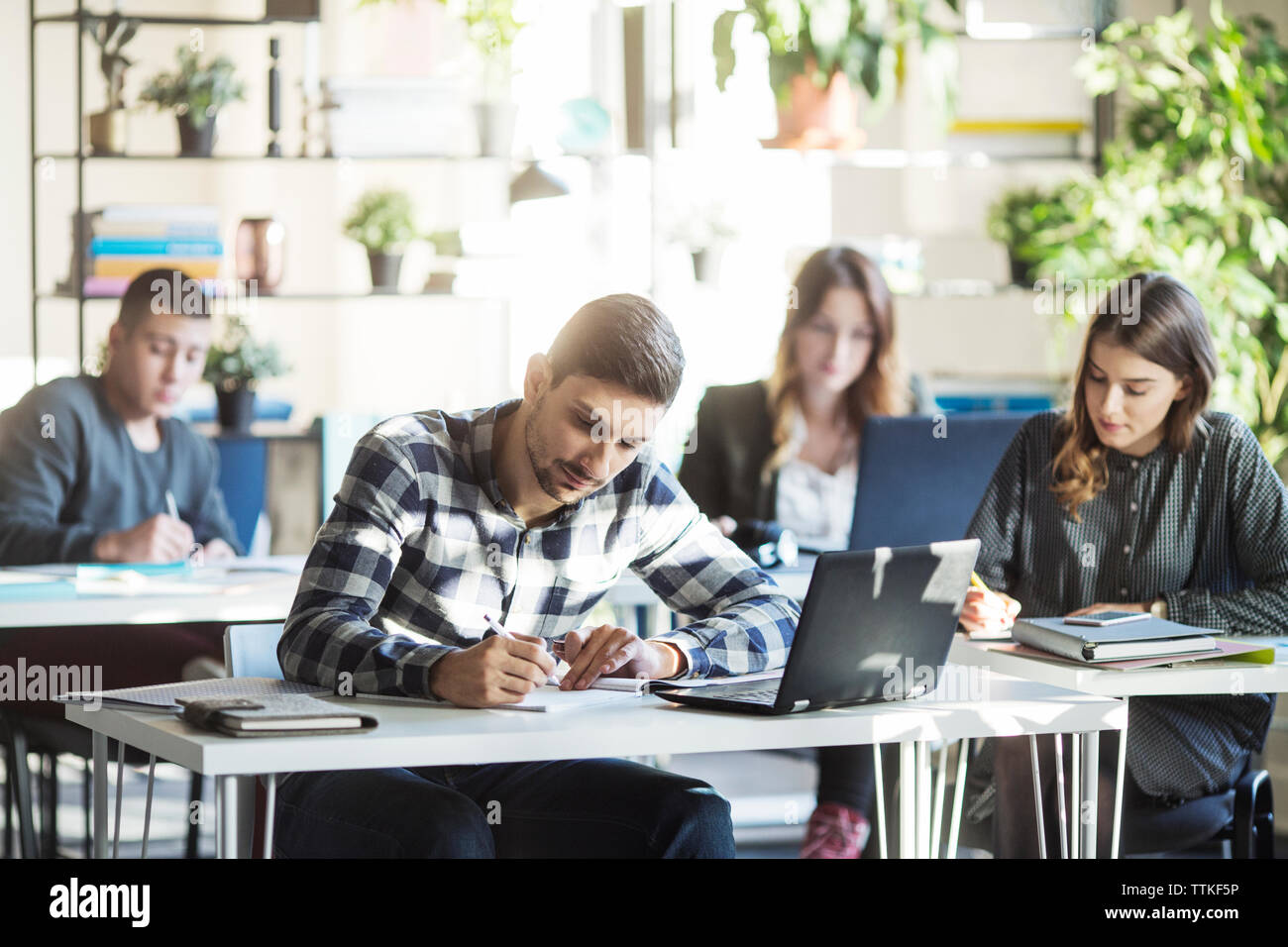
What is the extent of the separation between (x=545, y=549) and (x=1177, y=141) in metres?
2.79

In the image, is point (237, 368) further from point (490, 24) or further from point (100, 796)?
point (100, 796)

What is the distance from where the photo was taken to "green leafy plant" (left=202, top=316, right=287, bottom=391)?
13.7 feet

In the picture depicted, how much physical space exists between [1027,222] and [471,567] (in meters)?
2.83

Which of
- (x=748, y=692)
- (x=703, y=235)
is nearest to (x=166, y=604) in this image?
(x=748, y=692)

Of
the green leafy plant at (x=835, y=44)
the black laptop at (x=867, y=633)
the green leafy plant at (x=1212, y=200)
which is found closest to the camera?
the black laptop at (x=867, y=633)

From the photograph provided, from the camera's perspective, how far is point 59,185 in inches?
230

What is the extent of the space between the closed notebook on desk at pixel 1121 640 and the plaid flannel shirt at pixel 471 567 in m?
0.38

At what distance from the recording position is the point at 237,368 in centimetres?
420

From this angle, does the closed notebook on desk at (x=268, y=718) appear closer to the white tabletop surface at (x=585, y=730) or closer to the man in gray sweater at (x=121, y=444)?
the white tabletop surface at (x=585, y=730)

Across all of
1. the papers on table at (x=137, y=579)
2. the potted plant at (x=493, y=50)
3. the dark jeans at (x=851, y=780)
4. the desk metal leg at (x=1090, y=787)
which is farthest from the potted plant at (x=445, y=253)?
the desk metal leg at (x=1090, y=787)

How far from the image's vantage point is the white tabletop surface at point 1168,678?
2201mm

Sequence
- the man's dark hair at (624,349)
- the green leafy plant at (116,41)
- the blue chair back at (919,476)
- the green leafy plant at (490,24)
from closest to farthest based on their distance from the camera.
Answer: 1. the man's dark hair at (624,349)
2. the blue chair back at (919,476)
3. the green leafy plant at (116,41)
4. the green leafy plant at (490,24)

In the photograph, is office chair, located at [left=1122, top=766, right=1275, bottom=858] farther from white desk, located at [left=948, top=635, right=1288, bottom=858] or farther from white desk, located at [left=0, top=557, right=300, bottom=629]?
white desk, located at [left=0, top=557, right=300, bottom=629]
